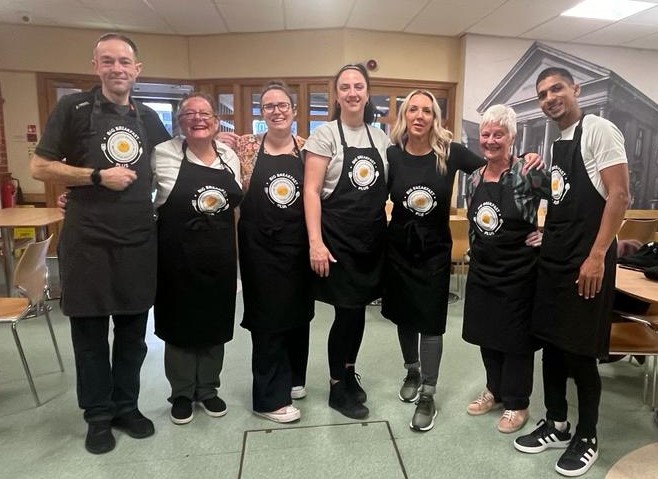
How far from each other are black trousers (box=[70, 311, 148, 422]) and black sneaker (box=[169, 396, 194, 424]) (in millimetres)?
177

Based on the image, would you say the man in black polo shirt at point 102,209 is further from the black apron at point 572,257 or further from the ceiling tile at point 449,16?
the ceiling tile at point 449,16

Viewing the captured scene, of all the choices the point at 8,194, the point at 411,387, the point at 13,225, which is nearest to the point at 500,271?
the point at 411,387

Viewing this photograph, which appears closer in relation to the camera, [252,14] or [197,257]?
[197,257]

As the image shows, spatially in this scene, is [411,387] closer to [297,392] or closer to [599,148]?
[297,392]

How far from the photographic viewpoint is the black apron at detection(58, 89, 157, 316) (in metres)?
1.81

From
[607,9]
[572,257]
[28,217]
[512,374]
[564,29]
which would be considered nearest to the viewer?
[572,257]

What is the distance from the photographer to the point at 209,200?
197 cm

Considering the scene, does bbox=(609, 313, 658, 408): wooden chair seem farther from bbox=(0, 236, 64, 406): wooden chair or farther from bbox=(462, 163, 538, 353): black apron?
bbox=(0, 236, 64, 406): wooden chair

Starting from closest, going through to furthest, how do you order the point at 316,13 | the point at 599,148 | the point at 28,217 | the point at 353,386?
the point at 599,148, the point at 353,386, the point at 28,217, the point at 316,13

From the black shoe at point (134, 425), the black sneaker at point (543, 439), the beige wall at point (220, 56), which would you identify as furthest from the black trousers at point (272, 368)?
the beige wall at point (220, 56)

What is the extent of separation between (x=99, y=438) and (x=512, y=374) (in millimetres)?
1798

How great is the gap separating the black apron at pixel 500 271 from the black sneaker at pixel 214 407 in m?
1.23

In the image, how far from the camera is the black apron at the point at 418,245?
202cm

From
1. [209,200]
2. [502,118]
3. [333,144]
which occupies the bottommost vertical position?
[209,200]
